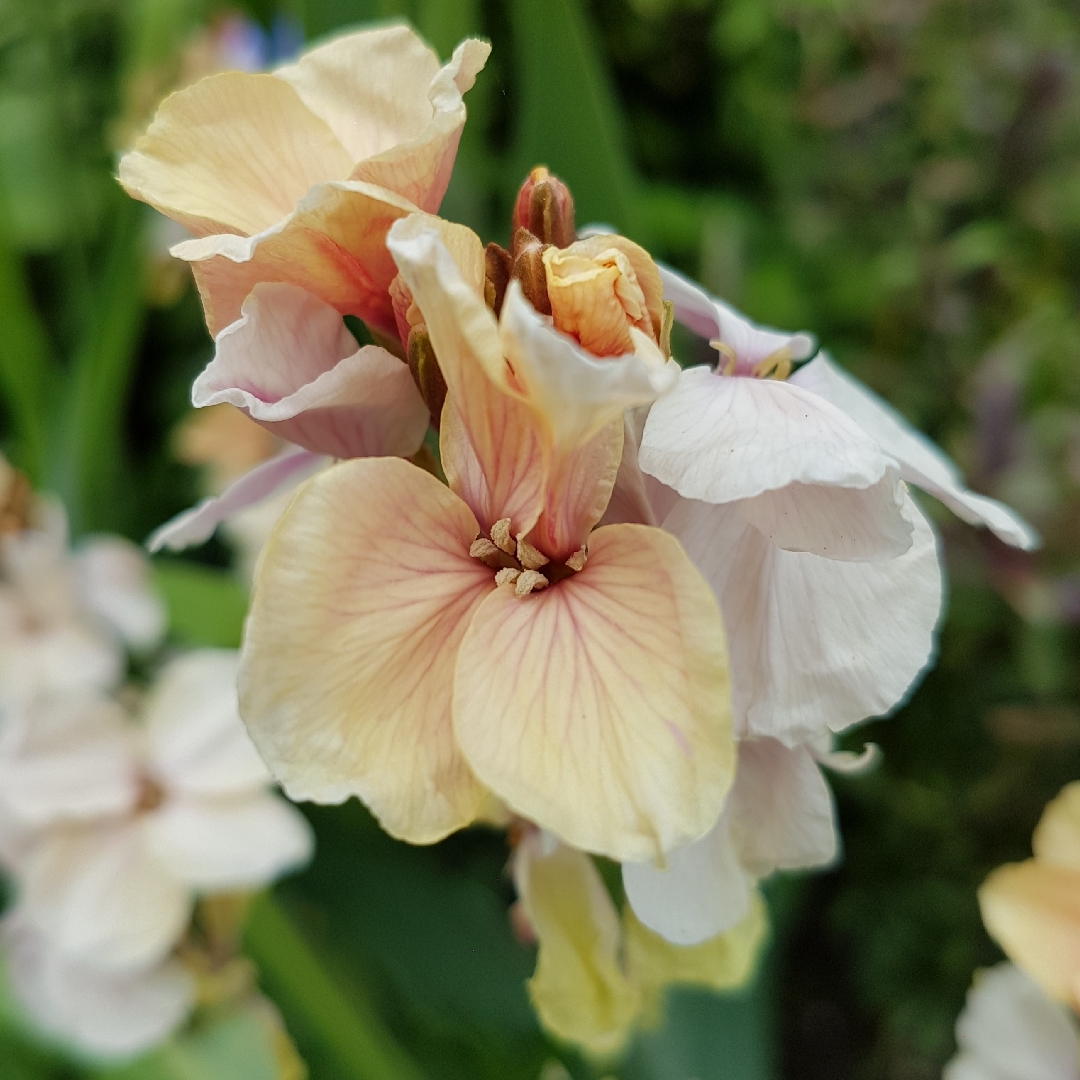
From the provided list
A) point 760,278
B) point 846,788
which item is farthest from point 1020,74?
point 846,788

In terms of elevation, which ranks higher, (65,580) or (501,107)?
(501,107)

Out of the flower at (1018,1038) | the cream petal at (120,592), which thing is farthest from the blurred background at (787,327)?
the flower at (1018,1038)

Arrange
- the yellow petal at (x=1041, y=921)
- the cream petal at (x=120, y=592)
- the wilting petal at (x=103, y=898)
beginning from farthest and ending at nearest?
1. the cream petal at (x=120, y=592)
2. the wilting petal at (x=103, y=898)
3. the yellow petal at (x=1041, y=921)

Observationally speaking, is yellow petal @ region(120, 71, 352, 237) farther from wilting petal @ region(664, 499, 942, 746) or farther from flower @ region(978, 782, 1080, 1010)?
flower @ region(978, 782, 1080, 1010)

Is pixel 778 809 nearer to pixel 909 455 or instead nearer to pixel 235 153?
pixel 909 455

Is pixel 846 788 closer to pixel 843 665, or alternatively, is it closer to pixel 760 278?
pixel 760 278

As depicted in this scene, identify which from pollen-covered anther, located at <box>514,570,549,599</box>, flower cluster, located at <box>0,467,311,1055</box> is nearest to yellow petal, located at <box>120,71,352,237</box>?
pollen-covered anther, located at <box>514,570,549,599</box>

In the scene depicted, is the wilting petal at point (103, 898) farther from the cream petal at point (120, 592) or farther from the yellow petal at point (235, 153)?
the yellow petal at point (235, 153)
